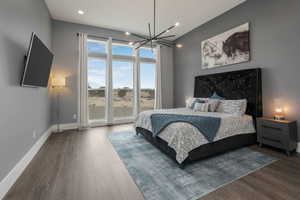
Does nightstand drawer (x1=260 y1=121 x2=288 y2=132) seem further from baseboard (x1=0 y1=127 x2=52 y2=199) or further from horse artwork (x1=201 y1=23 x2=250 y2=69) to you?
baseboard (x1=0 y1=127 x2=52 y2=199)

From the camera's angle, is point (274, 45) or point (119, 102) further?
point (119, 102)

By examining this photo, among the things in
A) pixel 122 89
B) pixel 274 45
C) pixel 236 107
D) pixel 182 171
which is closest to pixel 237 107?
pixel 236 107

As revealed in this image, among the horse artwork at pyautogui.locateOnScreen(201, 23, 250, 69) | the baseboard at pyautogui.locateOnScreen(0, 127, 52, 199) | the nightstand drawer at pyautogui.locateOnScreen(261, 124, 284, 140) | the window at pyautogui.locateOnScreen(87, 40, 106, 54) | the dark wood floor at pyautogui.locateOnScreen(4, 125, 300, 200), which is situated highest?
the window at pyautogui.locateOnScreen(87, 40, 106, 54)

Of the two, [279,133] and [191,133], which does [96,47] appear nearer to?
[191,133]

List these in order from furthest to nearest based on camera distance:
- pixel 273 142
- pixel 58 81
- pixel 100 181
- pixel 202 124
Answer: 1. pixel 58 81
2. pixel 273 142
3. pixel 202 124
4. pixel 100 181

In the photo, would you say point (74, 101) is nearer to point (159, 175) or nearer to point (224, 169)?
point (159, 175)

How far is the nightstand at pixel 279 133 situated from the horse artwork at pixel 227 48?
165 cm

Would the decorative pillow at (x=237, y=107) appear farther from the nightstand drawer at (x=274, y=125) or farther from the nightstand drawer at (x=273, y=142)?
the nightstand drawer at (x=273, y=142)

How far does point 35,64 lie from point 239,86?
14.6 feet

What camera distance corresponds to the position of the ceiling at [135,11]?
3404mm

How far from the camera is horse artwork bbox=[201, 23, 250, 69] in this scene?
3.43 m

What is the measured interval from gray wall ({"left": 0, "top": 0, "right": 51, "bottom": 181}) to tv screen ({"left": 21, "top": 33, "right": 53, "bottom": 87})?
0.11 m

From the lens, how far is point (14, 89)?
1.95m

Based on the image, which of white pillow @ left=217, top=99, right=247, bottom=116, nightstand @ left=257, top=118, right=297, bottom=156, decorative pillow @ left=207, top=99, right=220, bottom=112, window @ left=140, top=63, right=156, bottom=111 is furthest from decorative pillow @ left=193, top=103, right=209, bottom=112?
window @ left=140, top=63, right=156, bottom=111
